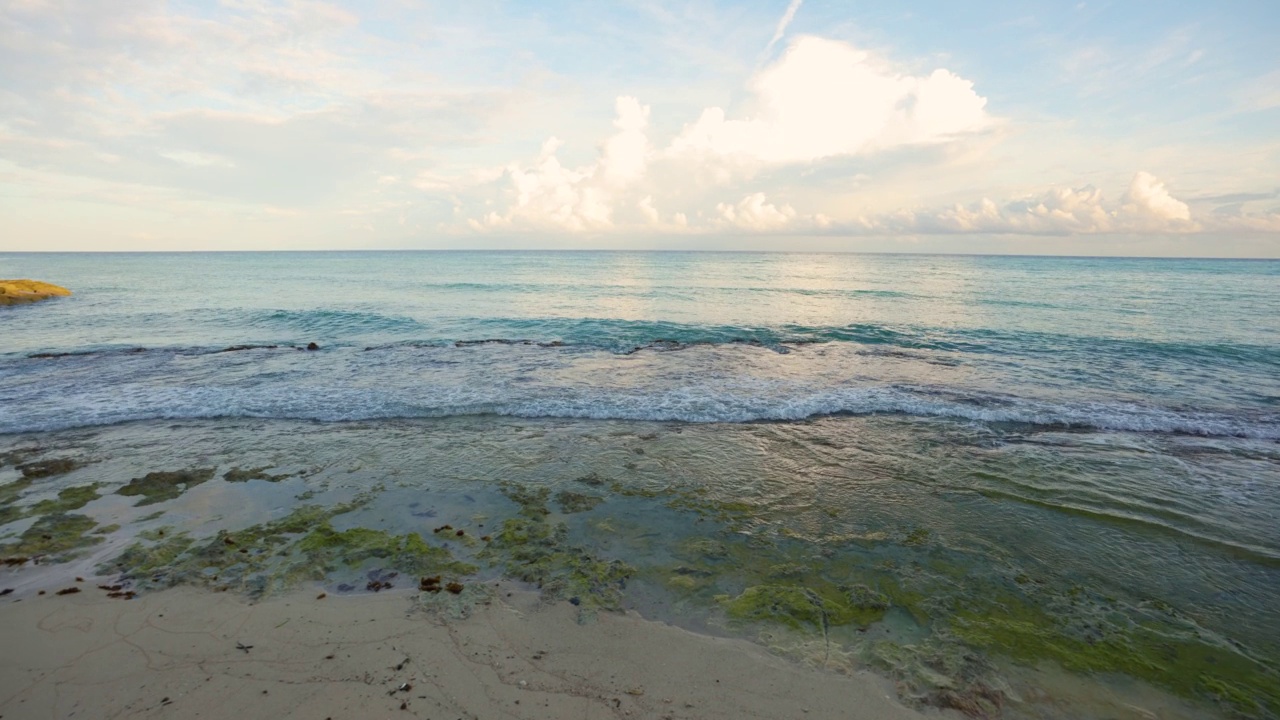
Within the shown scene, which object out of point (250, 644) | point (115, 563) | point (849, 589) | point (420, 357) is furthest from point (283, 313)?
point (849, 589)

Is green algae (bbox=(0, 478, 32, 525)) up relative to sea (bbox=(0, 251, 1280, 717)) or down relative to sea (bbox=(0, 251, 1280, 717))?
up

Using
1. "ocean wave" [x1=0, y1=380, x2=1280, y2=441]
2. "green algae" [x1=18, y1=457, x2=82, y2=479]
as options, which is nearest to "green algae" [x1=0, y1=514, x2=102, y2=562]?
"green algae" [x1=18, y1=457, x2=82, y2=479]

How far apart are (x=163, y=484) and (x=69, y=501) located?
1.01 m

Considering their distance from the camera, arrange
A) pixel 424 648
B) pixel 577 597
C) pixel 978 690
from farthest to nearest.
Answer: pixel 577 597, pixel 424 648, pixel 978 690

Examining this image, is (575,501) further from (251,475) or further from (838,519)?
(251,475)

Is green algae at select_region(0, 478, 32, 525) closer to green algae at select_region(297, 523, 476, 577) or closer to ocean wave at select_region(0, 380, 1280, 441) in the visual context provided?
ocean wave at select_region(0, 380, 1280, 441)

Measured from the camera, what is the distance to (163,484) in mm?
8234

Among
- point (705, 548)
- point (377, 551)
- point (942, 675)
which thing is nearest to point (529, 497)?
point (377, 551)

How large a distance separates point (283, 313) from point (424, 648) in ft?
110

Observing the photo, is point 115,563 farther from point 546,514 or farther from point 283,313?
point 283,313

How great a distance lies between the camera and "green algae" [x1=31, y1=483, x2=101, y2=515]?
24.2 ft

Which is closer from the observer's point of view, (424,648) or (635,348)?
(424,648)

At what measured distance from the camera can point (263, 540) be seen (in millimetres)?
6633

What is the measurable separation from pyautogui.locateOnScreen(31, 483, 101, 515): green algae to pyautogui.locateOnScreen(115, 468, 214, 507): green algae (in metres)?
0.34
